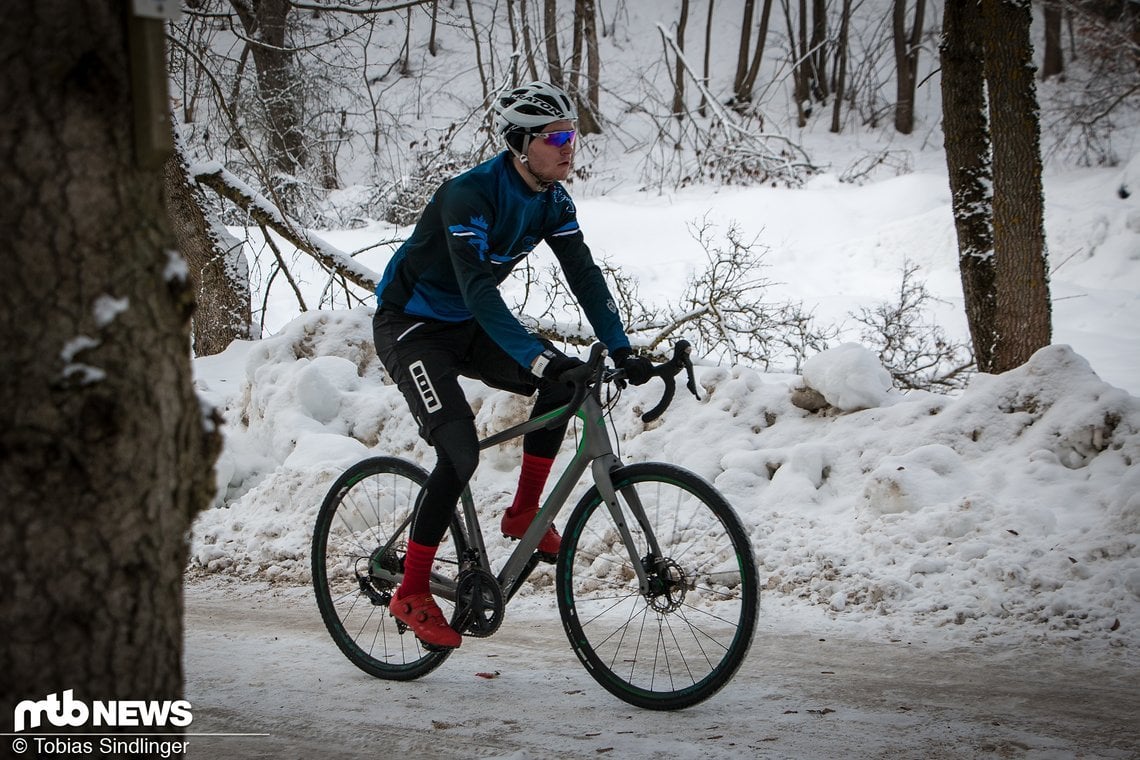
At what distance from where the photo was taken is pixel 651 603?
356cm

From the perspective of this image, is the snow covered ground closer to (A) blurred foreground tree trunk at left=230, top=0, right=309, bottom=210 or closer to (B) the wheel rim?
(B) the wheel rim

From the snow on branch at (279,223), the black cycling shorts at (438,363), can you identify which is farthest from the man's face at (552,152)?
the snow on branch at (279,223)

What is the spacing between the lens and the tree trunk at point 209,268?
8.89 m

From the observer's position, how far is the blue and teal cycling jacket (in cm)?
356

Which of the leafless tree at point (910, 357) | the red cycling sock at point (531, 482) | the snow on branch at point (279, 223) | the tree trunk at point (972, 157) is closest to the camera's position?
the red cycling sock at point (531, 482)

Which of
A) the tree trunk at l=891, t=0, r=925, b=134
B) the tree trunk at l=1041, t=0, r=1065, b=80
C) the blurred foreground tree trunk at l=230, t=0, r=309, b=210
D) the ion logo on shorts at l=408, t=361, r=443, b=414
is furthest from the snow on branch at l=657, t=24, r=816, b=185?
the tree trunk at l=1041, t=0, r=1065, b=80

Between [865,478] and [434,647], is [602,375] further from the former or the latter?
[865,478]

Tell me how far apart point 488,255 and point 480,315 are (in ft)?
1.05

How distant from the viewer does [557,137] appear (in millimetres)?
3717

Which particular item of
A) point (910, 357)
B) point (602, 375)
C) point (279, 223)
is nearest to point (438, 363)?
point (602, 375)

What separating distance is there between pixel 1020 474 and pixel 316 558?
11.4 feet

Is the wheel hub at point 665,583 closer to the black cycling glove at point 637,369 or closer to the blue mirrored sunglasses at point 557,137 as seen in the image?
the black cycling glove at point 637,369

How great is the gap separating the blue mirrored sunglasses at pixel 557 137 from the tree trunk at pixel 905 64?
69.7 ft

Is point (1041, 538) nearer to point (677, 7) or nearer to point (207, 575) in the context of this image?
point (207, 575)
